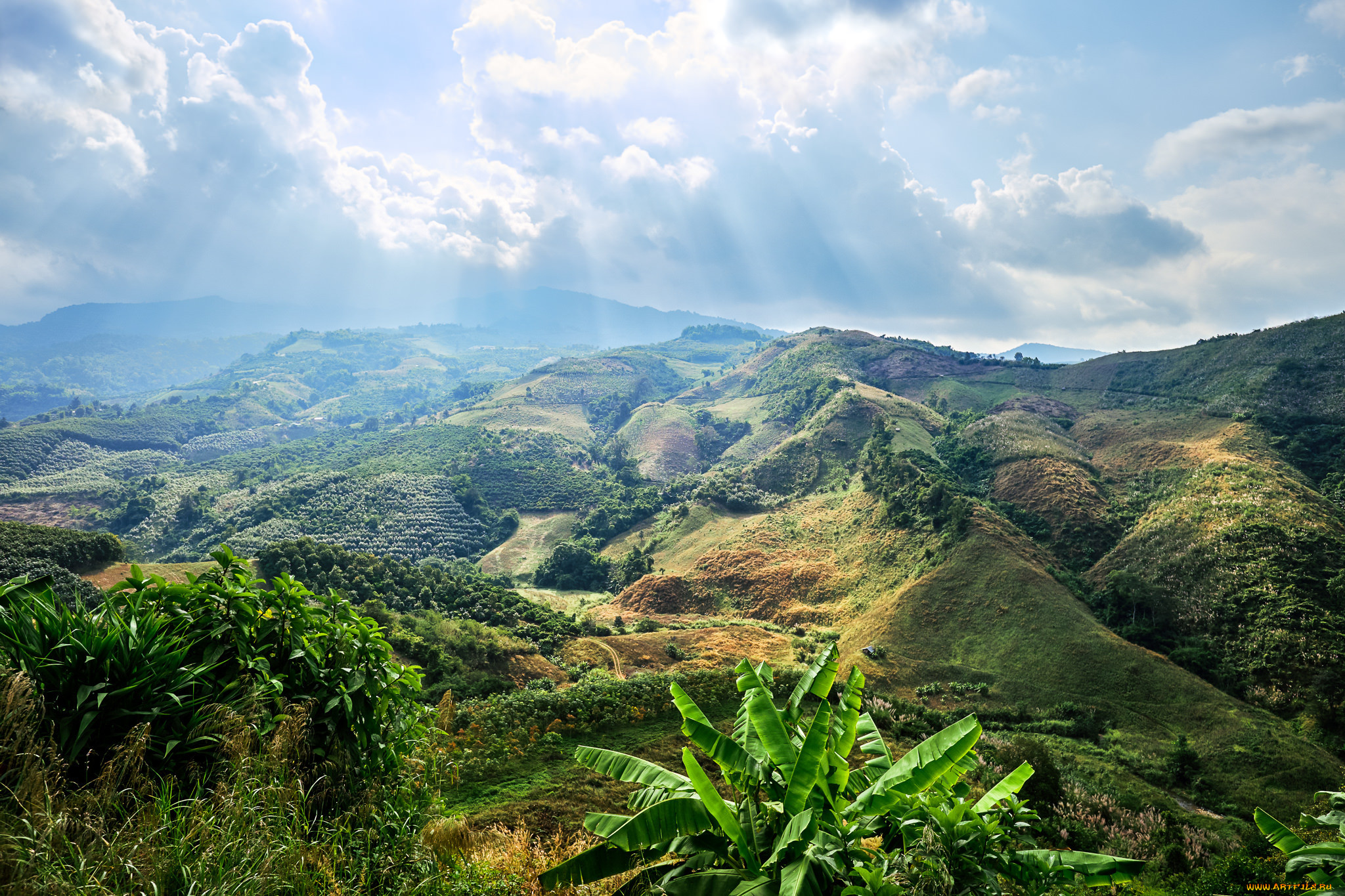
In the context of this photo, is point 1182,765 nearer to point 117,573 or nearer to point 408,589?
point 408,589

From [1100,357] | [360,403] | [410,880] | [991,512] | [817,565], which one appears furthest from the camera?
[360,403]

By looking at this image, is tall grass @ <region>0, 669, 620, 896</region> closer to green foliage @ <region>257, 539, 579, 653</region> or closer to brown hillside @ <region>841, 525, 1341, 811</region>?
brown hillside @ <region>841, 525, 1341, 811</region>

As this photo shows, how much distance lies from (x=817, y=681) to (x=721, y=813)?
1.49 metres

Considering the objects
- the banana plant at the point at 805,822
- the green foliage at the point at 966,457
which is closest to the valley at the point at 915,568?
the green foliage at the point at 966,457

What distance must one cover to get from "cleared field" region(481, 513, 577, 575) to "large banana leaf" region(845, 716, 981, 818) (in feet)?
172

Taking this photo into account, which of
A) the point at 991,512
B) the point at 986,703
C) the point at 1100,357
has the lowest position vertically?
the point at 986,703

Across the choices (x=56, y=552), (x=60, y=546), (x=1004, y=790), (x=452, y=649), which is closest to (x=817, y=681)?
(x=1004, y=790)

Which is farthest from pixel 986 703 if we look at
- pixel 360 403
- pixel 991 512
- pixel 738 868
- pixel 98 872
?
pixel 360 403

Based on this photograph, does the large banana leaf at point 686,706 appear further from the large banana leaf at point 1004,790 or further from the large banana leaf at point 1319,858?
the large banana leaf at point 1319,858

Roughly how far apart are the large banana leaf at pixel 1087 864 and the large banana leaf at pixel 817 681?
4.40ft

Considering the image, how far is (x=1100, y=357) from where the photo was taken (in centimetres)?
6869

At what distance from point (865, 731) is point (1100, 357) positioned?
85318 mm

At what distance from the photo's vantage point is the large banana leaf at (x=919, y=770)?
10.3 ft

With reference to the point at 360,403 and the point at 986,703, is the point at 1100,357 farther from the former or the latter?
the point at 360,403
